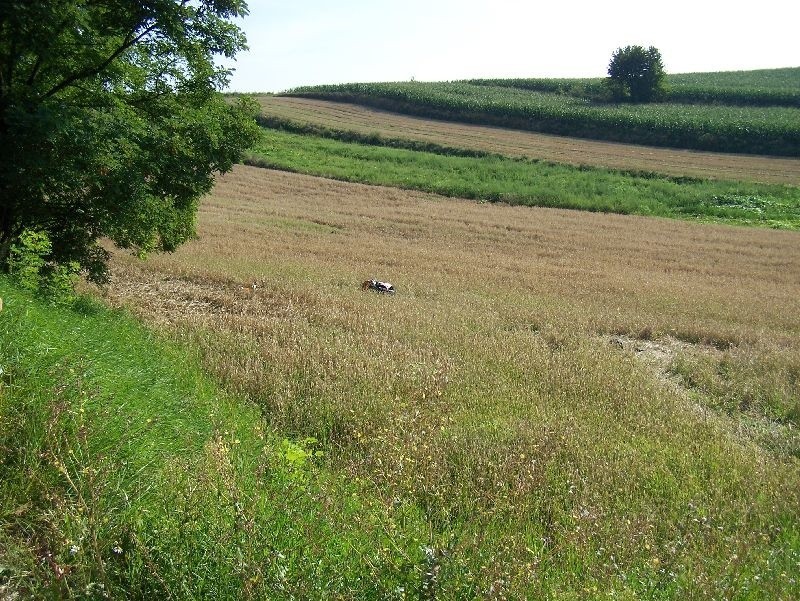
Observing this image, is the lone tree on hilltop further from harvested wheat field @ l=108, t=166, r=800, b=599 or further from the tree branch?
the tree branch

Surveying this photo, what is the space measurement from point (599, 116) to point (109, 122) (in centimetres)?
5229

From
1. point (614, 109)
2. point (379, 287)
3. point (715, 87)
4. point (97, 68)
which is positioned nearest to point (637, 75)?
point (715, 87)

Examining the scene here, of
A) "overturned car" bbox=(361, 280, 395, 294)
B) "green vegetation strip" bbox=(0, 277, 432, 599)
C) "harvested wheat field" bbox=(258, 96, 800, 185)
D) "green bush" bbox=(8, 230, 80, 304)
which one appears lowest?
"overturned car" bbox=(361, 280, 395, 294)

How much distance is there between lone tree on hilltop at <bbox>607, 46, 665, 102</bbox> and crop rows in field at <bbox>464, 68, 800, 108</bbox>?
1.20 metres

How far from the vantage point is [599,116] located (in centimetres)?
5466

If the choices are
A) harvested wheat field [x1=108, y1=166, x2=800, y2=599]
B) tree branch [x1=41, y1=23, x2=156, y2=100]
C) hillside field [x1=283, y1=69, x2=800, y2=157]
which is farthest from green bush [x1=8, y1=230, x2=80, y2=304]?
hillside field [x1=283, y1=69, x2=800, y2=157]

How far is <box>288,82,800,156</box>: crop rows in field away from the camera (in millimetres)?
48250

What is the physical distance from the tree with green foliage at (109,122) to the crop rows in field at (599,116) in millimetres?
47060

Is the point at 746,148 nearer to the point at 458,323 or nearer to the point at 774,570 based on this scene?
the point at 458,323

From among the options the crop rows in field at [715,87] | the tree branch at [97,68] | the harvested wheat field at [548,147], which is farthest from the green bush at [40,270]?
the crop rows in field at [715,87]

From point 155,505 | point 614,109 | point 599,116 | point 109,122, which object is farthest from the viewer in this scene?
point 614,109

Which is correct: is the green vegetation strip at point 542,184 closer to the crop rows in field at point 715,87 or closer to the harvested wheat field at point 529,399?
the harvested wheat field at point 529,399

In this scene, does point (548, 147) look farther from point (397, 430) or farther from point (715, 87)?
point (397, 430)

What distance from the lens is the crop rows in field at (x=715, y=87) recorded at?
61.6m
